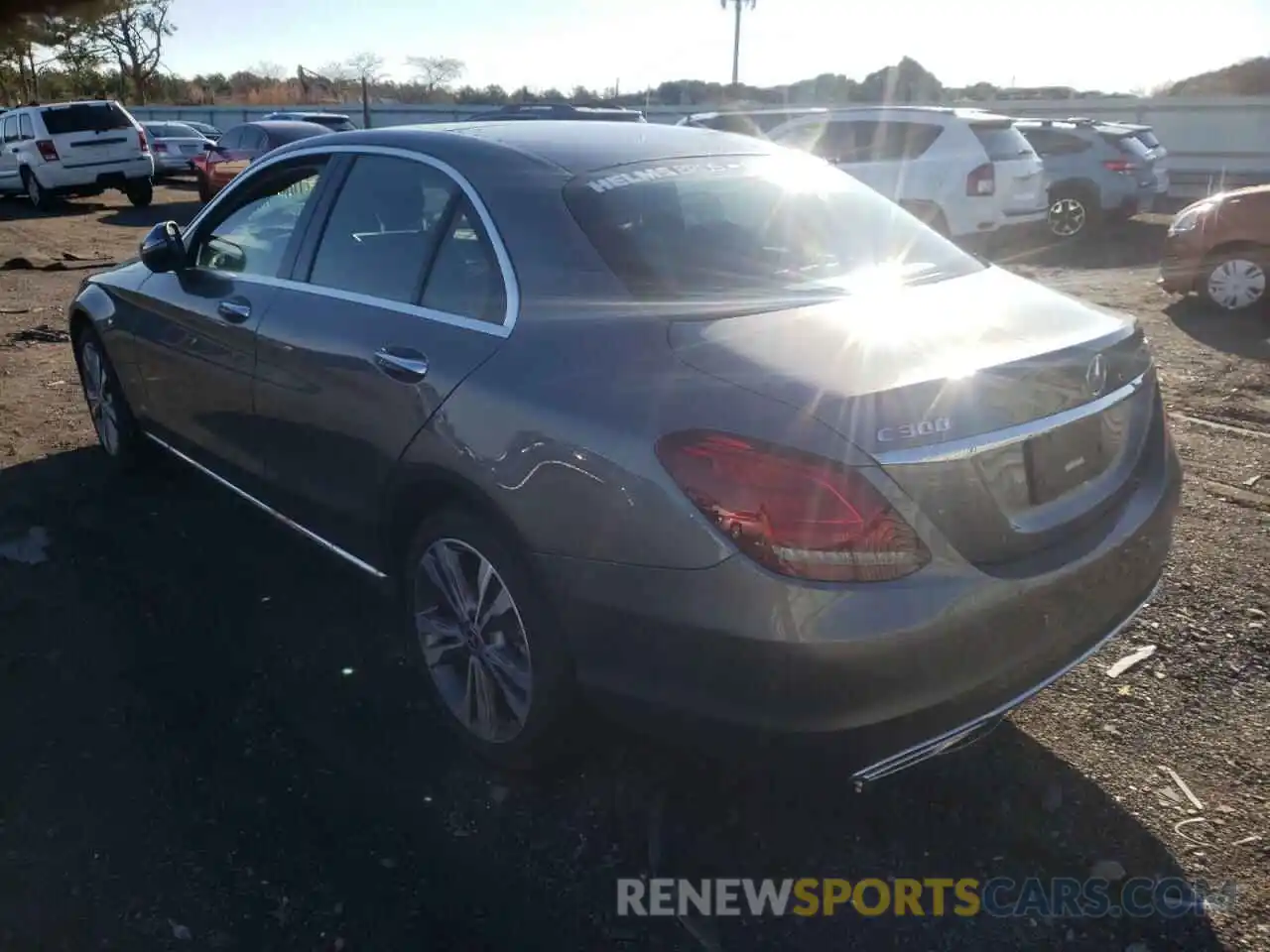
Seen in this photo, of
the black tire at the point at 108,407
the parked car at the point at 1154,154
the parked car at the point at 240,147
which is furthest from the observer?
the parked car at the point at 240,147

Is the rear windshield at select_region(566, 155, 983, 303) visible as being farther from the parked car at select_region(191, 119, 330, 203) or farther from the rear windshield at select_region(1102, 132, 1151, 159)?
the parked car at select_region(191, 119, 330, 203)

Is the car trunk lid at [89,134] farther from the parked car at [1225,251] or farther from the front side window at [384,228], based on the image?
the front side window at [384,228]

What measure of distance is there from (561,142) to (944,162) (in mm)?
10024

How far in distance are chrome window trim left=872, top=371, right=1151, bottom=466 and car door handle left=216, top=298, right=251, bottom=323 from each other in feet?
8.49

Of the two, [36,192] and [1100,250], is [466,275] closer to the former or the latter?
[1100,250]

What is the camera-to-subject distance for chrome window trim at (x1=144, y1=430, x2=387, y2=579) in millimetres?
3586

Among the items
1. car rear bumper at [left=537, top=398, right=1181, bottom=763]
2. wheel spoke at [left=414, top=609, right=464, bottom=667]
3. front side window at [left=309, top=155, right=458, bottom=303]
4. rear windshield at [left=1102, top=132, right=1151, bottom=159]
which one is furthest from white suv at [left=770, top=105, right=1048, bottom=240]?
car rear bumper at [left=537, top=398, right=1181, bottom=763]

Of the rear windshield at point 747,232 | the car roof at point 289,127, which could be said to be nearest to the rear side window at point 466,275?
the rear windshield at point 747,232

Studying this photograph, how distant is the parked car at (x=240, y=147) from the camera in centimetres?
1794

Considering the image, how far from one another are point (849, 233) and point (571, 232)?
976 mm

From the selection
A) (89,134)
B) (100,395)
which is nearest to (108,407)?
(100,395)

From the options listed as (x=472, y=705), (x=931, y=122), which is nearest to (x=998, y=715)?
(x=472, y=705)

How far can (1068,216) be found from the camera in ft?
48.7

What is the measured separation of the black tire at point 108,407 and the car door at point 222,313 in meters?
0.49
